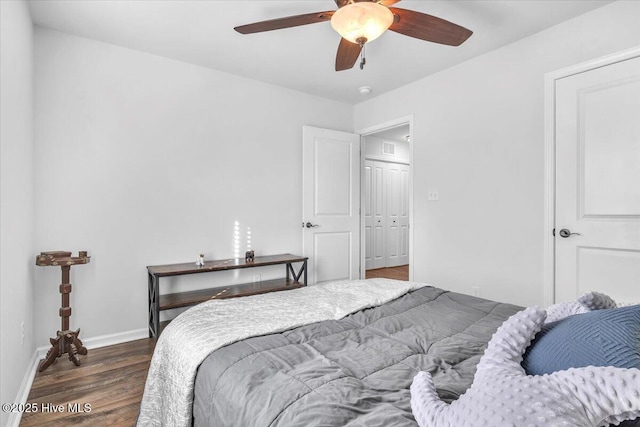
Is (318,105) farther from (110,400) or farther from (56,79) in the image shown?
(110,400)

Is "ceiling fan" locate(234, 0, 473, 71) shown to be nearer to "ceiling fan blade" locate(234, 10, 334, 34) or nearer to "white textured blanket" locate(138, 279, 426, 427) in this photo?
"ceiling fan blade" locate(234, 10, 334, 34)

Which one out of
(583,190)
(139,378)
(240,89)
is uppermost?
(240,89)

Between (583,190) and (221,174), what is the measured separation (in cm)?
322

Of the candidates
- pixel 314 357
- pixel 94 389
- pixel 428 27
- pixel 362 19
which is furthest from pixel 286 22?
pixel 94 389

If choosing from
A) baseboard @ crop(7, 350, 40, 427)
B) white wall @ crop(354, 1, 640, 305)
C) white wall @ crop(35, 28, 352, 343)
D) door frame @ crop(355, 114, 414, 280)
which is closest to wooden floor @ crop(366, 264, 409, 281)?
door frame @ crop(355, 114, 414, 280)

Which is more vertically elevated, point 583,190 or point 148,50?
point 148,50

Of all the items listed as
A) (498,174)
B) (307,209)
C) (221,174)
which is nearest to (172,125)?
(221,174)

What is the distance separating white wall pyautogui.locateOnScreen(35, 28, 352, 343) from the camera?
2773 mm

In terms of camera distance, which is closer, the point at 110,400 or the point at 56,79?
the point at 110,400

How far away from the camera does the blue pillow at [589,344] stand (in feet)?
2.13

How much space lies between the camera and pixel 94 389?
7.14 ft

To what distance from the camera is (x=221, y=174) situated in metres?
3.60

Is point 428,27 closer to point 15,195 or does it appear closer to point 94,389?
point 15,195

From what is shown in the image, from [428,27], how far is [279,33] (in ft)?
4.40
